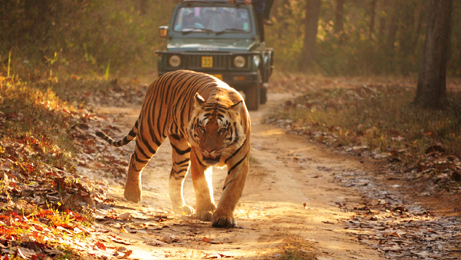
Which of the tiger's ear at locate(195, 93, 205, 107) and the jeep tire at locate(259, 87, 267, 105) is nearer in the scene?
the tiger's ear at locate(195, 93, 205, 107)

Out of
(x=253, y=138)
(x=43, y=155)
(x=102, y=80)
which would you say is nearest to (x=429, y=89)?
(x=253, y=138)

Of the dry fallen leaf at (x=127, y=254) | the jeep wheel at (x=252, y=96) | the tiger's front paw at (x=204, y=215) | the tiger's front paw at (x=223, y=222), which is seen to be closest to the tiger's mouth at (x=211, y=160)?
the tiger's front paw at (x=223, y=222)

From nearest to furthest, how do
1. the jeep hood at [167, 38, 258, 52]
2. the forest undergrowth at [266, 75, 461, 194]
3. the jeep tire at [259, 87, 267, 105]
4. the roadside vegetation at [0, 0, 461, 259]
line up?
the roadside vegetation at [0, 0, 461, 259] < the forest undergrowth at [266, 75, 461, 194] < the jeep hood at [167, 38, 258, 52] < the jeep tire at [259, 87, 267, 105]

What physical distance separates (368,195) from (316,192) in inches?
23.9

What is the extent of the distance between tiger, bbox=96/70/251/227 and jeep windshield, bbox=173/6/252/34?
6622mm

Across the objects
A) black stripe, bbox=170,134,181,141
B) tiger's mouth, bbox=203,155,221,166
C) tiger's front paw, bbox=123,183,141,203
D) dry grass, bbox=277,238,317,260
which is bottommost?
tiger's front paw, bbox=123,183,141,203

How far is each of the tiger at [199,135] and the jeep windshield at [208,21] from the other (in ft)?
21.7

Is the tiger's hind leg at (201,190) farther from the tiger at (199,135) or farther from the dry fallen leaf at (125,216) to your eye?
the dry fallen leaf at (125,216)

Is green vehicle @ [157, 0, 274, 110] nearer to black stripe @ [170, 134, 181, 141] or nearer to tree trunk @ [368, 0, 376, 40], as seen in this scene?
black stripe @ [170, 134, 181, 141]

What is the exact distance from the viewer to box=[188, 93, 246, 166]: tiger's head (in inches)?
177

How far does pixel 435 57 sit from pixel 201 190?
833 cm

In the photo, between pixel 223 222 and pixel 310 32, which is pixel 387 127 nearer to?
pixel 223 222

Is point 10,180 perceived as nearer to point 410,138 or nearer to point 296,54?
point 410,138

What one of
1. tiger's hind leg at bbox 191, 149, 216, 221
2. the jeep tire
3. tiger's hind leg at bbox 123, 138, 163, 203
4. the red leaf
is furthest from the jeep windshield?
the red leaf
